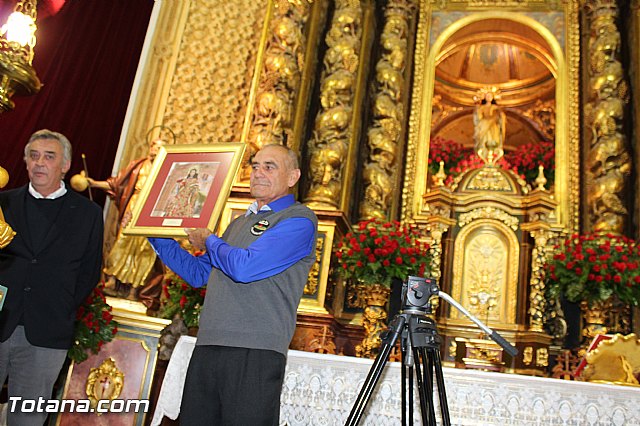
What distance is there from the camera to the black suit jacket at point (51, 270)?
9.84 ft

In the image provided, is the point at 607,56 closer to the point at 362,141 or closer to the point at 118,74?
the point at 362,141

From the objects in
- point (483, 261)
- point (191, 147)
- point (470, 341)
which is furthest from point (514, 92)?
point (191, 147)

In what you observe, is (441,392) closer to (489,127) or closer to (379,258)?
(379,258)

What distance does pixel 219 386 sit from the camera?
2414 millimetres

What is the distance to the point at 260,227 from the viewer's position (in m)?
2.65

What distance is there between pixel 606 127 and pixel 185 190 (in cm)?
493

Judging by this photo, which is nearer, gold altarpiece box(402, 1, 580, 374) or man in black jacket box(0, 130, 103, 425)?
man in black jacket box(0, 130, 103, 425)

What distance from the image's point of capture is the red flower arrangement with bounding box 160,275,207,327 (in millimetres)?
4512

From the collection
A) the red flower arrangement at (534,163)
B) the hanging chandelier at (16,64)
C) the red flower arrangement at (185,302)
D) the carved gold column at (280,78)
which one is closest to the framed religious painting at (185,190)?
the hanging chandelier at (16,64)

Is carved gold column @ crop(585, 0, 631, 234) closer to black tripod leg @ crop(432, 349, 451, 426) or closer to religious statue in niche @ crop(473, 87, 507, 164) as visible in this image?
religious statue in niche @ crop(473, 87, 507, 164)

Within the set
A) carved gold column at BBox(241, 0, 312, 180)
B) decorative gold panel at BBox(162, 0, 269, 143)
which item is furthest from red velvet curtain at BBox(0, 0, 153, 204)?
carved gold column at BBox(241, 0, 312, 180)

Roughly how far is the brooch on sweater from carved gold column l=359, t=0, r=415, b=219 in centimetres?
382

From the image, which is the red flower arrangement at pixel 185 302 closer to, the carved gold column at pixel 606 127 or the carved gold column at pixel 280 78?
the carved gold column at pixel 280 78

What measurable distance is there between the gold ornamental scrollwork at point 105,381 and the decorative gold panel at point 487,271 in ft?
9.65
